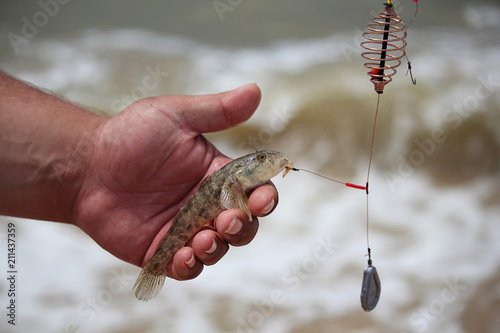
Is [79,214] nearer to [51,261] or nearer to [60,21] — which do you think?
[51,261]

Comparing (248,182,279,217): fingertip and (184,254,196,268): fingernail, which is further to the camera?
(184,254,196,268): fingernail

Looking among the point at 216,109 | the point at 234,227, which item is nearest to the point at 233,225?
the point at 234,227

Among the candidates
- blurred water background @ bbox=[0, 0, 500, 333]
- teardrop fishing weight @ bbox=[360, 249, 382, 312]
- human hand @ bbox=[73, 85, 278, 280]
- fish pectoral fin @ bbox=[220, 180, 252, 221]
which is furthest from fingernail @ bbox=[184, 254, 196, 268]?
blurred water background @ bbox=[0, 0, 500, 333]

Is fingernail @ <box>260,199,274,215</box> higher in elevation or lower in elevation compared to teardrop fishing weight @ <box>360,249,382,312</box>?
higher

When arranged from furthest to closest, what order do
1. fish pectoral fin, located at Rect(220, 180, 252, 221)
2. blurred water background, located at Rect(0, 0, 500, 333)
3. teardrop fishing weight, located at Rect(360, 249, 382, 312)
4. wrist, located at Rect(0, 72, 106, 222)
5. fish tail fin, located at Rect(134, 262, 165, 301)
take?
blurred water background, located at Rect(0, 0, 500, 333), wrist, located at Rect(0, 72, 106, 222), fish tail fin, located at Rect(134, 262, 165, 301), fish pectoral fin, located at Rect(220, 180, 252, 221), teardrop fishing weight, located at Rect(360, 249, 382, 312)

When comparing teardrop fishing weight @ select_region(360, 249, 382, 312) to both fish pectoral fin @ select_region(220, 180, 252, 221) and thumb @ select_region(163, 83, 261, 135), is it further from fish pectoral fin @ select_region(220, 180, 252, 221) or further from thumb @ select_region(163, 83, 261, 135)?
thumb @ select_region(163, 83, 261, 135)

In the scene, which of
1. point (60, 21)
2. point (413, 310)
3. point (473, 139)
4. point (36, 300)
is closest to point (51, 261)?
point (36, 300)
